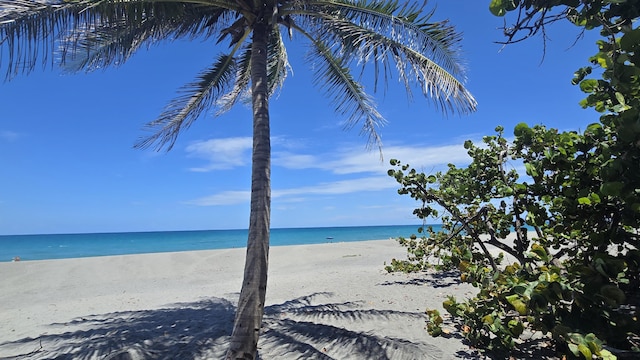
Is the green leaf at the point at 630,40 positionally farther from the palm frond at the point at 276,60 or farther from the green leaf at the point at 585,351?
the palm frond at the point at 276,60

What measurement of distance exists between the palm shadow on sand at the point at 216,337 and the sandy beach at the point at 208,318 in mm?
15

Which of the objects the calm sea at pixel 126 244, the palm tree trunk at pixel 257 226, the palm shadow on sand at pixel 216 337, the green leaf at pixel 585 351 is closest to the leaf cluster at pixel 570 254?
the green leaf at pixel 585 351

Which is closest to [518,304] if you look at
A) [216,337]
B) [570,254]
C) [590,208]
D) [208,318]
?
[590,208]

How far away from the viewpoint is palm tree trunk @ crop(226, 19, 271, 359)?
4000 mm

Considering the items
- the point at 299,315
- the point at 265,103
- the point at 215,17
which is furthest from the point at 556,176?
the point at 215,17

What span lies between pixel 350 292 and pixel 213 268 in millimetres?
9832

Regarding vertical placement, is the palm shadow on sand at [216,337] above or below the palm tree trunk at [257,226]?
below

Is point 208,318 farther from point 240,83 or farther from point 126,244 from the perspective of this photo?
point 126,244

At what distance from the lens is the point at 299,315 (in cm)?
619

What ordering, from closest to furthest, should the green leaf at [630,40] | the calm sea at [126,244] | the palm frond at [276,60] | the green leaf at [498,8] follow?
the green leaf at [630,40] → the green leaf at [498,8] → the palm frond at [276,60] → the calm sea at [126,244]

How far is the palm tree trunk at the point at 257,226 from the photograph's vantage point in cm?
400

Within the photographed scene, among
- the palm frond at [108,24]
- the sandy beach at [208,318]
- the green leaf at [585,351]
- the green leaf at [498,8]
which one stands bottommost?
the sandy beach at [208,318]

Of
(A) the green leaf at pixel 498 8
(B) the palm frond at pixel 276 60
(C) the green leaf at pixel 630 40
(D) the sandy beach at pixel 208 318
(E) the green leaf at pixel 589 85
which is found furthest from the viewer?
(B) the palm frond at pixel 276 60

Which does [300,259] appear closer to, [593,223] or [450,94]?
[450,94]
